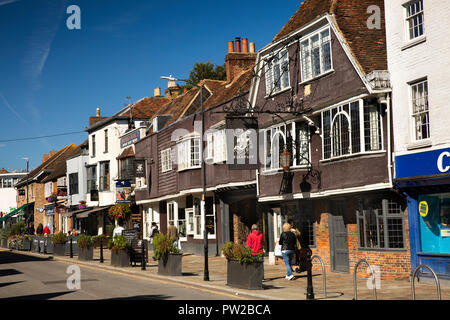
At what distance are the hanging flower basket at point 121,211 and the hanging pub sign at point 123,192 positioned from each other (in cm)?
65

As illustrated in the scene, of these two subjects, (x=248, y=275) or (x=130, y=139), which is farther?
(x=130, y=139)

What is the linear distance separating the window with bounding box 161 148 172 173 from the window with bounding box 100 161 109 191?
1282cm

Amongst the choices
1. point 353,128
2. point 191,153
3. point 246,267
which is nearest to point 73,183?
point 191,153

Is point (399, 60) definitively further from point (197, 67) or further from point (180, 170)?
point (197, 67)

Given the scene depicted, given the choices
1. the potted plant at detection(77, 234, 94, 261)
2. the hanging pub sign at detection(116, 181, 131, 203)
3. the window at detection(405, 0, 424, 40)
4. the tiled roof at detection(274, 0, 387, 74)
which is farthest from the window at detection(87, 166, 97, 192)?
the window at detection(405, 0, 424, 40)

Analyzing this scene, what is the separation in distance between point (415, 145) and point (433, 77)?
2.06 metres

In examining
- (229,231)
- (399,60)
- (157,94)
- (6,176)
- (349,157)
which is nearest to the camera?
(399,60)

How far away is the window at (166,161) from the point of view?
37969mm

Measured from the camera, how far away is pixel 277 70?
83.9 ft

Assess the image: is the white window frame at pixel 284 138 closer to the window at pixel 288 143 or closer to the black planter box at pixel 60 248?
the window at pixel 288 143

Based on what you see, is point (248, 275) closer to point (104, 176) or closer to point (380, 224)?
point (380, 224)

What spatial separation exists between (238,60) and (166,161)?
7.70 meters

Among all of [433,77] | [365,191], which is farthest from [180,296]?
[433,77]

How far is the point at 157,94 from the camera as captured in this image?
57.6 m
